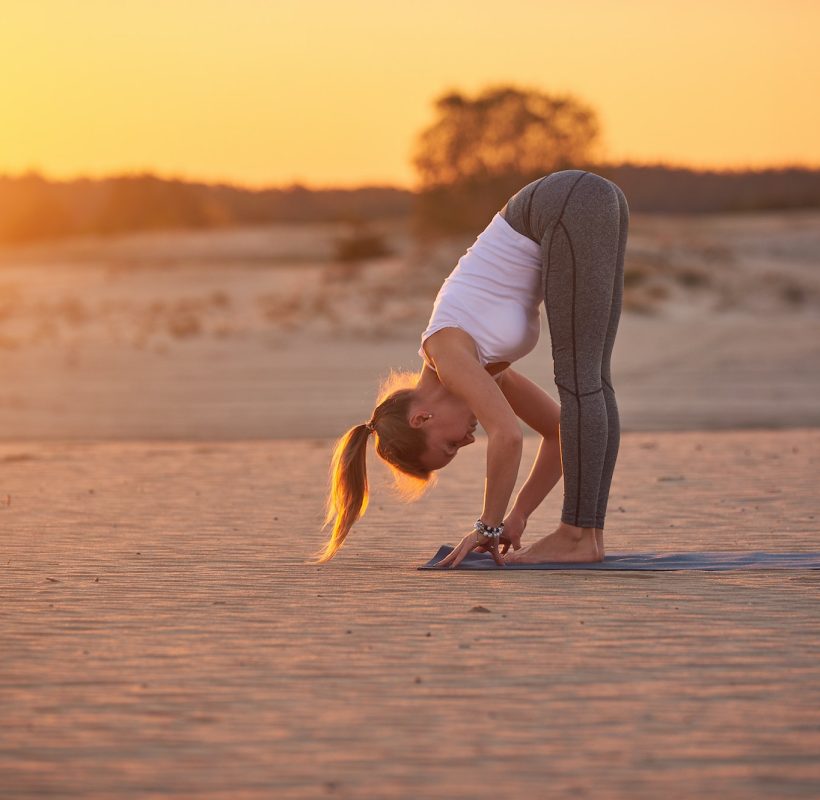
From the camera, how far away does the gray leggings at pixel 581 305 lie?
625 cm

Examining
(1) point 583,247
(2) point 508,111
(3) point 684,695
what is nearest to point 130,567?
(1) point 583,247

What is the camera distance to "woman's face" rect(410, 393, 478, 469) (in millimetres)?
6188

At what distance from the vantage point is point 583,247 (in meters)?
6.23

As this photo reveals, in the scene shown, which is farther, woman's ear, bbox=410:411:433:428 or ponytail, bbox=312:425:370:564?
ponytail, bbox=312:425:370:564

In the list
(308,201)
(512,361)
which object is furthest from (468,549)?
(308,201)

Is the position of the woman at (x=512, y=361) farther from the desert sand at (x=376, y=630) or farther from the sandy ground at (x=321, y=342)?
the sandy ground at (x=321, y=342)

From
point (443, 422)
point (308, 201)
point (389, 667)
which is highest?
point (443, 422)

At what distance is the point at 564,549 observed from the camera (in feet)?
21.0

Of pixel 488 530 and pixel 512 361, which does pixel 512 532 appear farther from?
pixel 512 361

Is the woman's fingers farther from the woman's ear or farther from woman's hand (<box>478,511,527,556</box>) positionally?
the woman's ear

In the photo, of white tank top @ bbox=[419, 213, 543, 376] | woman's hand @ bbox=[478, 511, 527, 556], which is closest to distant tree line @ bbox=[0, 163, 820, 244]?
woman's hand @ bbox=[478, 511, 527, 556]

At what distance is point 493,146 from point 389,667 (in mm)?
50178

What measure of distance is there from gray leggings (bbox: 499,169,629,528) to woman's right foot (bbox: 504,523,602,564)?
5 centimetres

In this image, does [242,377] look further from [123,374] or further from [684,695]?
[684,695]
